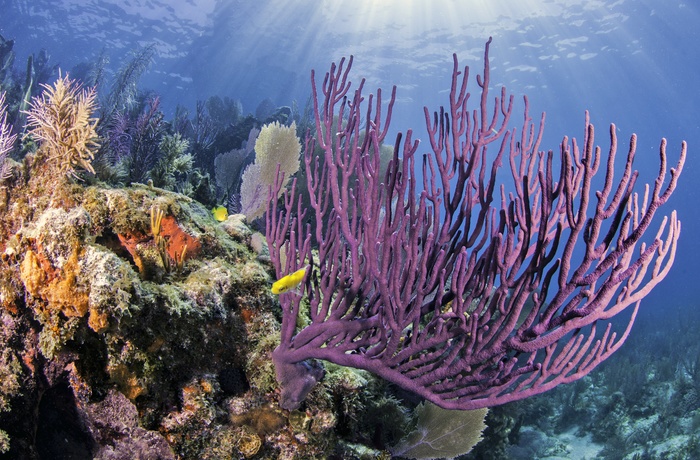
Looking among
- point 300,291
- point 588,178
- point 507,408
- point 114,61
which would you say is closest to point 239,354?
point 300,291

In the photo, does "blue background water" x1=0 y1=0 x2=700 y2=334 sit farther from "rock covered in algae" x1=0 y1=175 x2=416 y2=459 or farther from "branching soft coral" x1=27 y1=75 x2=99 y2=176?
"rock covered in algae" x1=0 y1=175 x2=416 y2=459

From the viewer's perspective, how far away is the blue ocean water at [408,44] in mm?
24766

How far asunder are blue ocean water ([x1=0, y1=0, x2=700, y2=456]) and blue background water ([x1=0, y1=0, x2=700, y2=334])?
0.11 metres

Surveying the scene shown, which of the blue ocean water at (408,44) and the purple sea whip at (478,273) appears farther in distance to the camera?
the blue ocean water at (408,44)

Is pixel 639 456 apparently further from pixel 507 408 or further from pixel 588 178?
pixel 588 178

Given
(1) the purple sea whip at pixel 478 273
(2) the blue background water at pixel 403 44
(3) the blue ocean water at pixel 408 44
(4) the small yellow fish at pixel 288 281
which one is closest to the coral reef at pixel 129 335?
(1) the purple sea whip at pixel 478 273

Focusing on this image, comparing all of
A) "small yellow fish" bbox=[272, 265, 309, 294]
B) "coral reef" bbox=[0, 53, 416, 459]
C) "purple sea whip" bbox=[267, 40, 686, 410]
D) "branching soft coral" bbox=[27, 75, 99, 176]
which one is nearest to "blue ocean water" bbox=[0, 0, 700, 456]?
"purple sea whip" bbox=[267, 40, 686, 410]

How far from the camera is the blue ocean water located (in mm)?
24766

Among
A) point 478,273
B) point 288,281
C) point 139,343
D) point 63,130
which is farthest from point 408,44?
point 139,343

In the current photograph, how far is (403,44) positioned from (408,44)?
1.22 feet

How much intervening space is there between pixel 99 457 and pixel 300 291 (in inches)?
67.5

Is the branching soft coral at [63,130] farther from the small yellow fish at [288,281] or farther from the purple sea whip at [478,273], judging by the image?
the small yellow fish at [288,281]

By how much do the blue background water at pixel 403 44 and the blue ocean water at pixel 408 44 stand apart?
11 centimetres

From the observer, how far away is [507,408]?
6.41 meters
